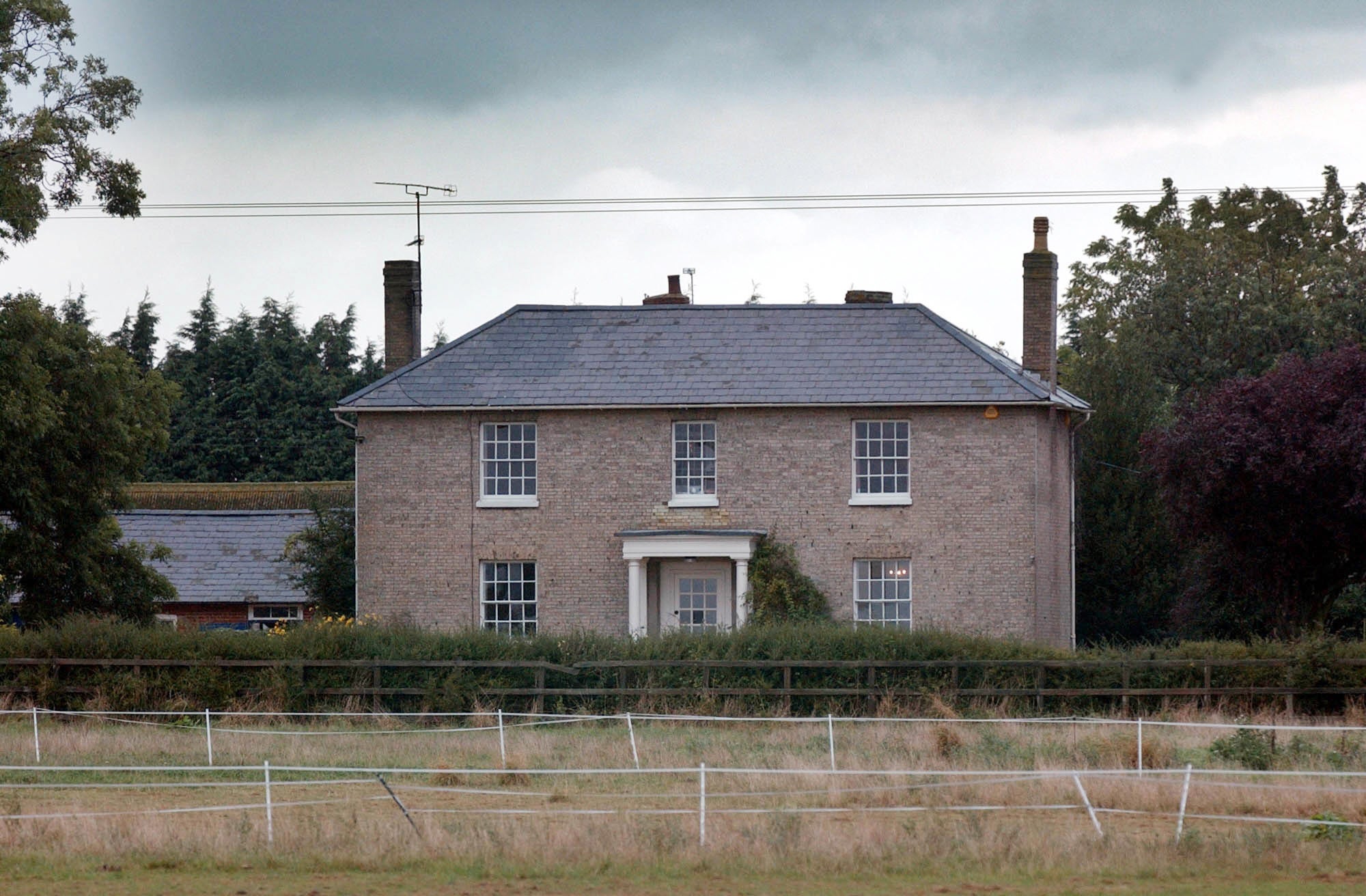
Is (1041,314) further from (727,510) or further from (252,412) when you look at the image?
(252,412)

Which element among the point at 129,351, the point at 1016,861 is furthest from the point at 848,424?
the point at 129,351

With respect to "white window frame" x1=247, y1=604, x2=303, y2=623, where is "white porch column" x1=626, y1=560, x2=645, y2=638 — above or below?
above

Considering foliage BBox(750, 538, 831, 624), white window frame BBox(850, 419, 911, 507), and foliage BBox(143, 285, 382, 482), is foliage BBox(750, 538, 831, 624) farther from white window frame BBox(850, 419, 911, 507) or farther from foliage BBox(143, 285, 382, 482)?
foliage BBox(143, 285, 382, 482)

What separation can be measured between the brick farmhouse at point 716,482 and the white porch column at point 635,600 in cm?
6

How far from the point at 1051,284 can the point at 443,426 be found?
12894mm

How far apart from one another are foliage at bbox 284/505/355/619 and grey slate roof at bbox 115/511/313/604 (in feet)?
9.36

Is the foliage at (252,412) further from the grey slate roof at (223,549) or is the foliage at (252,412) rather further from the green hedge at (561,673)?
the green hedge at (561,673)

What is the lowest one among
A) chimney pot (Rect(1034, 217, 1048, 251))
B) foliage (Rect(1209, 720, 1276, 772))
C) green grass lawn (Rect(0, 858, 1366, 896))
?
green grass lawn (Rect(0, 858, 1366, 896))

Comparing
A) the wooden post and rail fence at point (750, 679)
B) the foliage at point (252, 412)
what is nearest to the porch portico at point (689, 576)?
the wooden post and rail fence at point (750, 679)

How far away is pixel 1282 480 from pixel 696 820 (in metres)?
19.4

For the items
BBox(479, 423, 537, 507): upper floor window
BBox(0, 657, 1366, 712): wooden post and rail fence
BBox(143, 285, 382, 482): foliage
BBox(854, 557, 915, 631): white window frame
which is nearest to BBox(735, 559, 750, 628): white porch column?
BBox(854, 557, 915, 631): white window frame

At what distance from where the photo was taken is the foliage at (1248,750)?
21.1 m

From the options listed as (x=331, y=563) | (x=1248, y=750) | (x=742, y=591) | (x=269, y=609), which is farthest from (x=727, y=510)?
(x=1248, y=750)

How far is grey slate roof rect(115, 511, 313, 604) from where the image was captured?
142 ft
